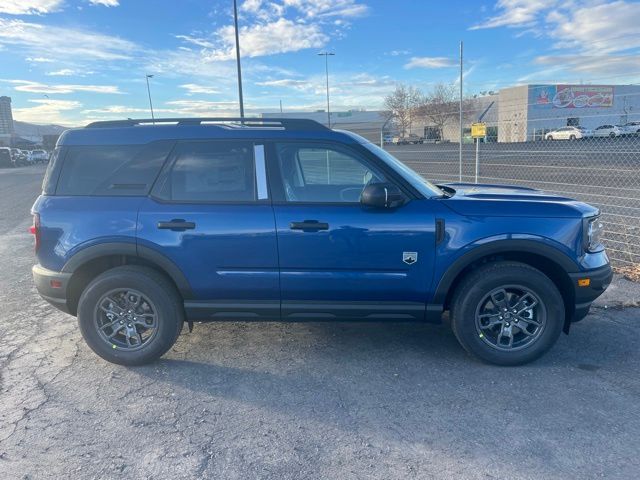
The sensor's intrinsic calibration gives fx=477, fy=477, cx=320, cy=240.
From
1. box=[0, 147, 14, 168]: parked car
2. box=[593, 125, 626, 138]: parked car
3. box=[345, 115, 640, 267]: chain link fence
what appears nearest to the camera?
box=[345, 115, 640, 267]: chain link fence

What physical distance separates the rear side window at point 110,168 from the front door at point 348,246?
0.97 m

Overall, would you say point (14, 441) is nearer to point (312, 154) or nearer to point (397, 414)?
point (397, 414)

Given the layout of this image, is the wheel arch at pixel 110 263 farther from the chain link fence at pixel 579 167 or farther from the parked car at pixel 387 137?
the parked car at pixel 387 137

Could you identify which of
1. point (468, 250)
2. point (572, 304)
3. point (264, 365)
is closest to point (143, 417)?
point (264, 365)

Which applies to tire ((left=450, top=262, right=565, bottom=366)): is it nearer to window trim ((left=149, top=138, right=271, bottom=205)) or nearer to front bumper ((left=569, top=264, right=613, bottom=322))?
front bumper ((left=569, top=264, right=613, bottom=322))

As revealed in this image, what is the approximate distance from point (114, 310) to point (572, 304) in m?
3.69

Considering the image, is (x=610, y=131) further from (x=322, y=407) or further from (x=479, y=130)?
(x=322, y=407)

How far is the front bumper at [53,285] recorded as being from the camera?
3848mm

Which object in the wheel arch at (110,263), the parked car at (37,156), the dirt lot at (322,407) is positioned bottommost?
the dirt lot at (322,407)

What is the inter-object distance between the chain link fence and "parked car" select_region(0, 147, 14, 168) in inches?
1640

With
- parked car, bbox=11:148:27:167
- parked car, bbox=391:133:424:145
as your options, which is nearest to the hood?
parked car, bbox=391:133:424:145

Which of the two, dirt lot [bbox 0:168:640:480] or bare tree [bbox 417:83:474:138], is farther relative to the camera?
bare tree [bbox 417:83:474:138]

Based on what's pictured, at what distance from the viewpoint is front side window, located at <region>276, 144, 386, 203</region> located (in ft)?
12.5

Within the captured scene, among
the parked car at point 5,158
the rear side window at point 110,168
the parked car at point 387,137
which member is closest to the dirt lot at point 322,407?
the rear side window at point 110,168
